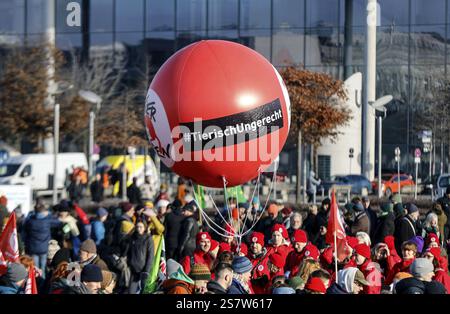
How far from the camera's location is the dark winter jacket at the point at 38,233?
58.7 feet

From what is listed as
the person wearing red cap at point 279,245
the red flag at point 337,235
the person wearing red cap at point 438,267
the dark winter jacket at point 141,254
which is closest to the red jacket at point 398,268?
the person wearing red cap at point 438,267

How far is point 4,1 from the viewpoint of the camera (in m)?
50.8

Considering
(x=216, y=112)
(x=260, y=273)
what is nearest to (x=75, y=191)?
(x=260, y=273)

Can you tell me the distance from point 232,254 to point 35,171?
31.2 m

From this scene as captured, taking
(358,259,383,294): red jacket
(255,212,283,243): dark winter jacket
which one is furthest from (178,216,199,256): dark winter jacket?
(358,259,383,294): red jacket

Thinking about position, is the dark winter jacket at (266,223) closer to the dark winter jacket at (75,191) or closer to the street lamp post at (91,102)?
the dark winter jacket at (75,191)

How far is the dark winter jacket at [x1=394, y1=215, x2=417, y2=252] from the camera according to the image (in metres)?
16.1

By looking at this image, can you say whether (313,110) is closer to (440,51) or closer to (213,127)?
(440,51)

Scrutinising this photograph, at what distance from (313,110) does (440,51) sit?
1097 cm

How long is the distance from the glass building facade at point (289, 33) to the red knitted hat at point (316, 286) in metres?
36.4

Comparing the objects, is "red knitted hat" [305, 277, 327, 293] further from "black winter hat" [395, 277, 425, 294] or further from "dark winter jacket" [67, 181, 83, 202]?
"dark winter jacket" [67, 181, 83, 202]

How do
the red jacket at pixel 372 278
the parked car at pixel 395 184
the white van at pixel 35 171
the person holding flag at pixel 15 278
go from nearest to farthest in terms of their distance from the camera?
the red jacket at pixel 372 278 → the person holding flag at pixel 15 278 → the white van at pixel 35 171 → the parked car at pixel 395 184

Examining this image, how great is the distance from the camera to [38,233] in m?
18.0
